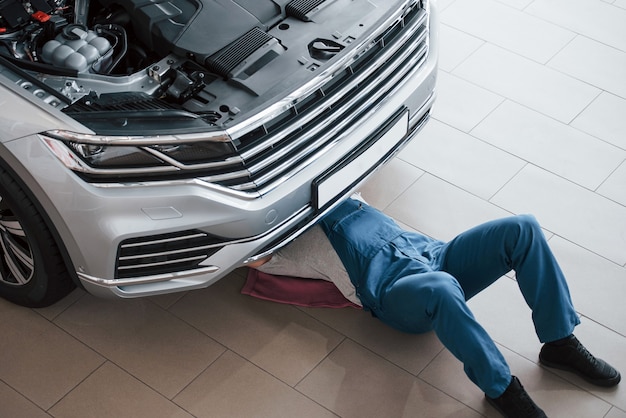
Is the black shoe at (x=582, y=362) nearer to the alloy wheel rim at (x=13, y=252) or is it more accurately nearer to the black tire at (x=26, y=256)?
the black tire at (x=26, y=256)

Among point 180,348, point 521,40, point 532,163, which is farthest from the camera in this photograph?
point 521,40

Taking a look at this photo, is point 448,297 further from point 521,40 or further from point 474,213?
point 521,40

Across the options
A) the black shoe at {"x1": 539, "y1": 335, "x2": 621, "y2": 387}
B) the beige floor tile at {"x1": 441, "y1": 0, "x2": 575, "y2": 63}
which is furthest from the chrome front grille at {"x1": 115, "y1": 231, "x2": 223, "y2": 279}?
the beige floor tile at {"x1": 441, "y1": 0, "x2": 575, "y2": 63}

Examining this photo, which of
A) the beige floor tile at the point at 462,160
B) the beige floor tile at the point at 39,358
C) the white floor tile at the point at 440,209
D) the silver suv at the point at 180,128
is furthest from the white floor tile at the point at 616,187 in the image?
the beige floor tile at the point at 39,358

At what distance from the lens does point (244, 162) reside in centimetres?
286

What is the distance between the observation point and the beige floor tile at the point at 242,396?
3.08 meters

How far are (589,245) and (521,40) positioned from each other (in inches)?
56.3

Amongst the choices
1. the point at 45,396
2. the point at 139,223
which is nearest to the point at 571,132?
the point at 139,223

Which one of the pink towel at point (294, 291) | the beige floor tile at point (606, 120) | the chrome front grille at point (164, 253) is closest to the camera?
the chrome front grille at point (164, 253)

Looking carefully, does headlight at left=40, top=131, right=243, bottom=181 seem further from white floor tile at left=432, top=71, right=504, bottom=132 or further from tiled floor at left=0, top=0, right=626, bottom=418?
white floor tile at left=432, top=71, right=504, bottom=132

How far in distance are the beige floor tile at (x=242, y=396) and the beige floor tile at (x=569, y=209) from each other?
1273 millimetres

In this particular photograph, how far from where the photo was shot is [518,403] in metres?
3.00

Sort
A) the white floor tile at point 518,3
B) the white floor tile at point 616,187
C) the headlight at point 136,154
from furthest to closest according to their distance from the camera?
the white floor tile at point 518,3, the white floor tile at point 616,187, the headlight at point 136,154

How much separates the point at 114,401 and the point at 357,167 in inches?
42.8
